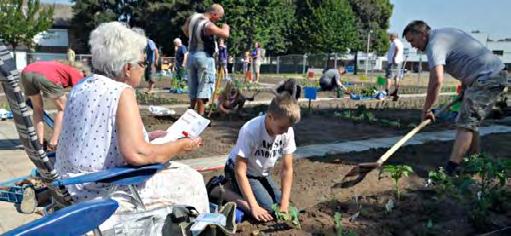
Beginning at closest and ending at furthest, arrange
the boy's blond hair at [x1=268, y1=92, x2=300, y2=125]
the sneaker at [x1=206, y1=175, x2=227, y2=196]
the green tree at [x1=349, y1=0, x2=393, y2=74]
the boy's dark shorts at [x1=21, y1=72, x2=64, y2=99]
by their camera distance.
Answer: the boy's blond hair at [x1=268, y1=92, x2=300, y2=125] < the sneaker at [x1=206, y1=175, x2=227, y2=196] < the boy's dark shorts at [x1=21, y1=72, x2=64, y2=99] < the green tree at [x1=349, y1=0, x2=393, y2=74]

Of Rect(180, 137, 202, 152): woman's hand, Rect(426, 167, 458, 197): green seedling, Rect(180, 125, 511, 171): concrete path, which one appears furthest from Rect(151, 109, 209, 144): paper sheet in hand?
Rect(426, 167, 458, 197): green seedling

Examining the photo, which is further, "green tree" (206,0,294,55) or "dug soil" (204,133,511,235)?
"green tree" (206,0,294,55)

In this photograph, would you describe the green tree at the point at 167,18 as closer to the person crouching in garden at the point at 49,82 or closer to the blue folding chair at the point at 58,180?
the person crouching in garden at the point at 49,82

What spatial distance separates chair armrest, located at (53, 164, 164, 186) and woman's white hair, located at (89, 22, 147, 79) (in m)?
0.52

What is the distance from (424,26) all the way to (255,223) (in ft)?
9.61

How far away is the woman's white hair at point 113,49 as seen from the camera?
8.30 feet

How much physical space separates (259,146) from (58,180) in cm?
159

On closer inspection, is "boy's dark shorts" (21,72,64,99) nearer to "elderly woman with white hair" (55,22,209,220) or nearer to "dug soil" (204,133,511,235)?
"dug soil" (204,133,511,235)

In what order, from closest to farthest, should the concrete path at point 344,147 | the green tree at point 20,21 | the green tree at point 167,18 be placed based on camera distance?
the concrete path at point 344,147 → the green tree at point 20,21 → the green tree at point 167,18

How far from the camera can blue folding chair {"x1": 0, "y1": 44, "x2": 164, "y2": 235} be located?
5.69ft

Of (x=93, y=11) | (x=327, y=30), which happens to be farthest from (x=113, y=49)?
(x=93, y=11)

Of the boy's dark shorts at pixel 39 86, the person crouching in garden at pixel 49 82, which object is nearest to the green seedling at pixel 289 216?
the person crouching in garden at pixel 49 82

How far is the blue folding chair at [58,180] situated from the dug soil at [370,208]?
1.20 meters

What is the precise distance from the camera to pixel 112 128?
8.01 ft
